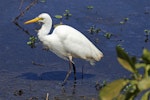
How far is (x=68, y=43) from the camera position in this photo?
7.21 meters

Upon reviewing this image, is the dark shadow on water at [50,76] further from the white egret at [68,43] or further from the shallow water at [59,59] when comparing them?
the white egret at [68,43]

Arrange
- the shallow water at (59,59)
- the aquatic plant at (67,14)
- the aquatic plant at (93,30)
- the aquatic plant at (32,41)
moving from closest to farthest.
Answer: the shallow water at (59,59) < the aquatic plant at (32,41) < the aquatic plant at (93,30) < the aquatic plant at (67,14)

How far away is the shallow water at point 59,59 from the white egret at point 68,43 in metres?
0.35

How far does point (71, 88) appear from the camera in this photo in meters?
6.98

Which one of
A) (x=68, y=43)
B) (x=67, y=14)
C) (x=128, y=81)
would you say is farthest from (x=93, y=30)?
(x=128, y=81)

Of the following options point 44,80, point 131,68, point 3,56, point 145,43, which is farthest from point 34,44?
point 131,68

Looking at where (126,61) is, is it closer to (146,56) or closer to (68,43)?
(146,56)

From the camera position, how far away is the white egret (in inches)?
282

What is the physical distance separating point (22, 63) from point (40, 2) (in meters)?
3.12

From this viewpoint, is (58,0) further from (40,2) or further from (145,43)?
(145,43)

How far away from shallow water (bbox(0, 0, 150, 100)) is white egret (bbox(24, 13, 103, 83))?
13.9 inches

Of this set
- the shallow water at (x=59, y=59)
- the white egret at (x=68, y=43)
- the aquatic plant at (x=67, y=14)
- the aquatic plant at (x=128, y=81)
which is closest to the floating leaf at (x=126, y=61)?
the aquatic plant at (x=128, y=81)

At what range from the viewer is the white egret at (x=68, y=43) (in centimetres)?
717

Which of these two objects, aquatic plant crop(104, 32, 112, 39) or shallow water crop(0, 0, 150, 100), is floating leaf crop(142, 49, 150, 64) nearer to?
shallow water crop(0, 0, 150, 100)
